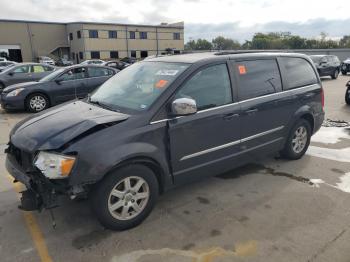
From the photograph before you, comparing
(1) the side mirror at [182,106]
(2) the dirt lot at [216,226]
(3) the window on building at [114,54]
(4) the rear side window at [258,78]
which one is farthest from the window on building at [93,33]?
(1) the side mirror at [182,106]

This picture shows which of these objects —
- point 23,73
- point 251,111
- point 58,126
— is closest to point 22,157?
point 58,126

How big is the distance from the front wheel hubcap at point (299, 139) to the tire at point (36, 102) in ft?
25.1

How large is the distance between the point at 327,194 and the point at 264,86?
5.32 feet

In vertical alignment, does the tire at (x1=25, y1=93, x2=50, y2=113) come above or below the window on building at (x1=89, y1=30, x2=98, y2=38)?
below

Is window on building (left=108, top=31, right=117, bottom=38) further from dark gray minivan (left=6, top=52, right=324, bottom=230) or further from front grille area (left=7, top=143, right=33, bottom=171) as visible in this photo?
front grille area (left=7, top=143, right=33, bottom=171)

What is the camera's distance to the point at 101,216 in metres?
3.06

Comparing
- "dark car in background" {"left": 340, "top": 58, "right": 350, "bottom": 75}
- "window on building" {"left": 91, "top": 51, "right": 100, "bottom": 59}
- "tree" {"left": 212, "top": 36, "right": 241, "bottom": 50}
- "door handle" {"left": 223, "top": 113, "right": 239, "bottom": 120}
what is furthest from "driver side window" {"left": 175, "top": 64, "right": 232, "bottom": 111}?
"tree" {"left": 212, "top": 36, "right": 241, "bottom": 50}

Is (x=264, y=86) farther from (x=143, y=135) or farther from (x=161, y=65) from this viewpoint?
(x=143, y=135)

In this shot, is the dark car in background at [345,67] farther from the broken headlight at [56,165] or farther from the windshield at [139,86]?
the broken headlight at [56,165]

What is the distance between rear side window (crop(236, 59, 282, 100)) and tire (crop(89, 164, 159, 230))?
1680 millimetres

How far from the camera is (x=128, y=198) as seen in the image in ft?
10.4

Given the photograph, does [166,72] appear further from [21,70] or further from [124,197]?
[21,70]

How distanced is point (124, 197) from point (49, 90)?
7.57 meters

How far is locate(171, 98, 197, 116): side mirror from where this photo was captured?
3240mm
